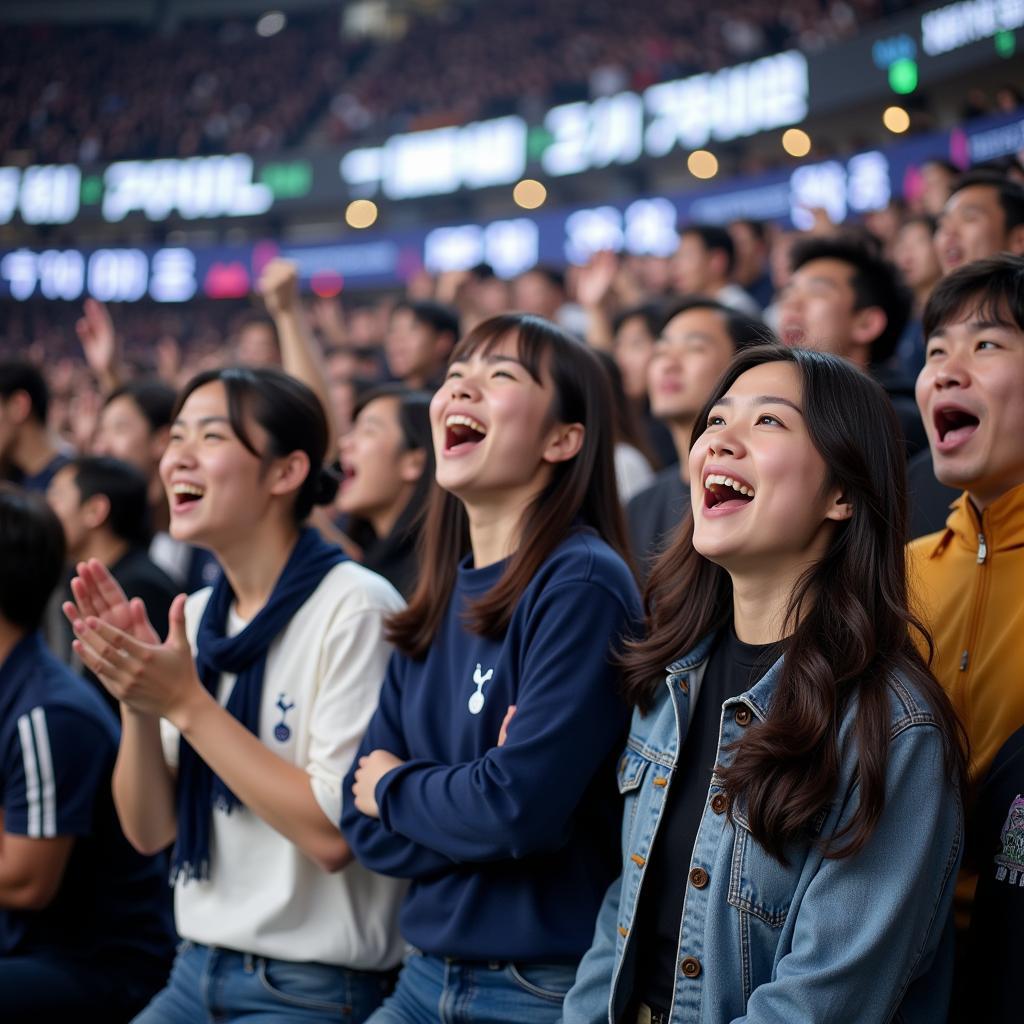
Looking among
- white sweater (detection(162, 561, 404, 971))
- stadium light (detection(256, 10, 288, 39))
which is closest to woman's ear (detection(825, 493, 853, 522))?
white sweater (detection(162, 561, 404, 971))

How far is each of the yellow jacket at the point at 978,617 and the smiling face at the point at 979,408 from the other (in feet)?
0.21

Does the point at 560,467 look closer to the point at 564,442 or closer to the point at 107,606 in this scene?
the point at 564,442

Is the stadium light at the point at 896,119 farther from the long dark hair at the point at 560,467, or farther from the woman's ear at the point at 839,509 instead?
the woman's ear at the point at 839,509

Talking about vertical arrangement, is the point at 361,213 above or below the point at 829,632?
above

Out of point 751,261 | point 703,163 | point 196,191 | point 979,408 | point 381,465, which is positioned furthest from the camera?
point 196,191

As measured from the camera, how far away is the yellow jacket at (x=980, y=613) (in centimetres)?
175

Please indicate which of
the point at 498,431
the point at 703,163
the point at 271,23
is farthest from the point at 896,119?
the point at 271,23

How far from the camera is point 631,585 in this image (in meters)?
2.02

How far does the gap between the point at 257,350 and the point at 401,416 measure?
3651 millimetres

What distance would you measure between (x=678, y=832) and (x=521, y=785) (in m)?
0.25

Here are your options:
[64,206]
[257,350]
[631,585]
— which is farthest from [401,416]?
[64,206]

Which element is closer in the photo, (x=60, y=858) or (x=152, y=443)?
(x=60, y=858)

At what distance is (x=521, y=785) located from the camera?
1.76m

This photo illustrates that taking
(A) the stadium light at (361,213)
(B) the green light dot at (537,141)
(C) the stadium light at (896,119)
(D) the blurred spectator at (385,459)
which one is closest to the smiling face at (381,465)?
(D) the blurred spectator at (385,459)
